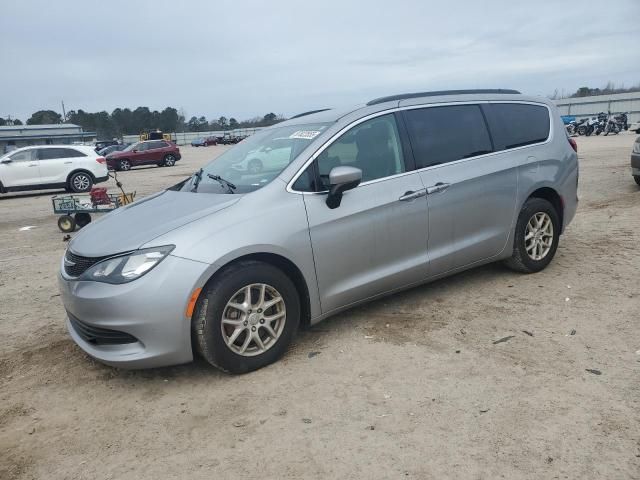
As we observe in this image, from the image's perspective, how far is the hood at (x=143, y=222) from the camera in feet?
11.0

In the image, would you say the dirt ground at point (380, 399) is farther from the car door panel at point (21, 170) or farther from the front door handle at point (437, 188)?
the car door panel at point (21, 170)

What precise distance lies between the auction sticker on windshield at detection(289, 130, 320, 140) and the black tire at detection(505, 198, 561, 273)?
2.20 meters

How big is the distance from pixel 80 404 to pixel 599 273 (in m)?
4.70

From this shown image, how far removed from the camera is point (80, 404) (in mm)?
3256

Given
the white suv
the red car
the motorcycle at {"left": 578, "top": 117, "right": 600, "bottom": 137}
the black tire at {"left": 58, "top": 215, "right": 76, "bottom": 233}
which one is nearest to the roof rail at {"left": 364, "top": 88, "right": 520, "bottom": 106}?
the black tire at {"left": 58, "top": 215, "right": 76, "bottom": 233}

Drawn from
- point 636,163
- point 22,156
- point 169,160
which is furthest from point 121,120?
point 636,163

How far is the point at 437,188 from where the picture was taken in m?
4.23

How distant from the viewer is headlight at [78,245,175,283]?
3.16 m

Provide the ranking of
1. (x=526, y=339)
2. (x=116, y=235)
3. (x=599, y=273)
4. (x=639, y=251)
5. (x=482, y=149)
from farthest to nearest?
(x=639, y=251) < (x=599, y=273) < (x=482, y=149) < (x=526, y=339) < (x=116, y=235)

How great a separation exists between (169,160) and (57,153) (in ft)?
42.5

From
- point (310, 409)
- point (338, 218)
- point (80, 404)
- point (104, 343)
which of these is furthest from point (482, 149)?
point (80, 404)

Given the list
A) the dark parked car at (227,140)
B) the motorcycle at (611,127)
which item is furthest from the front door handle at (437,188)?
the dark parked car at (227,140)

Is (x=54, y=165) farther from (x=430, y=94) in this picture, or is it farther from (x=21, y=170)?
(x=430, y=94)

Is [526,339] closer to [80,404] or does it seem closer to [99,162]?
[80,404]
